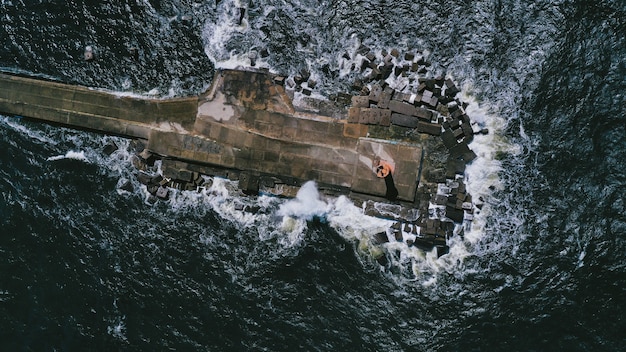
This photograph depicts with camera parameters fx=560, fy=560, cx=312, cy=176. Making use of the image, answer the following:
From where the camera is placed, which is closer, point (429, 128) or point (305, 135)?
point (429, 128)

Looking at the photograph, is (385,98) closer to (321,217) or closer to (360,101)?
(360,101)

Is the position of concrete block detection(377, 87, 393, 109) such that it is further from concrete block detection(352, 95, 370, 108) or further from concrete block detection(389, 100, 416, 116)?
concrete block detection(352, 95, 370, 108)

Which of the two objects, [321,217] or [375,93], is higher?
[375,93]

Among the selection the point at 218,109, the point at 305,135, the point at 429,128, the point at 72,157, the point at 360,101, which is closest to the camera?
the point at 429,128

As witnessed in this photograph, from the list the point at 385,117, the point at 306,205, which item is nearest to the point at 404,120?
the point at 385,117

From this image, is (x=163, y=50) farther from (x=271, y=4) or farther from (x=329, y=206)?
(x=329, y=206)

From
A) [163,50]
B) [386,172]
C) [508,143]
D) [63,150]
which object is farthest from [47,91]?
[508,143]

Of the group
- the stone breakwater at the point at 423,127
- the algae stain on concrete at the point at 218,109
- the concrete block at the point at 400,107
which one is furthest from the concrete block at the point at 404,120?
the algae stain on concrete at the point at 218,109
